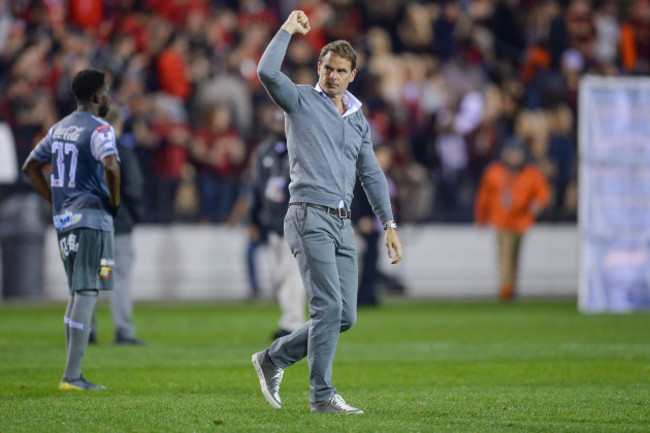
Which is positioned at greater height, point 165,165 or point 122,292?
point 165,165

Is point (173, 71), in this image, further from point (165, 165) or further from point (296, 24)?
point (296, 24)

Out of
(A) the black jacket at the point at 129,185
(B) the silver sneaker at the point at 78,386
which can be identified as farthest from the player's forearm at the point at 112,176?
(A) the black jacket at the point at 129,185

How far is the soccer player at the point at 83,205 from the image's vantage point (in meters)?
9.28

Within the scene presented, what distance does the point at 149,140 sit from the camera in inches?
840

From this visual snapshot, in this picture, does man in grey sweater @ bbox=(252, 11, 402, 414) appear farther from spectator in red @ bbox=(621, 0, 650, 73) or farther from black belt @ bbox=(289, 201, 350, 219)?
spectator in red @ bbox=(621, 0, 650, 73)

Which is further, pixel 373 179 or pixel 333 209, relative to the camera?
pixel 373 179

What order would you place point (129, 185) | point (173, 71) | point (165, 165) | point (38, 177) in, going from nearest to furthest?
point (38, 177), point (129, 185), point (165, 165), point (173, 71)

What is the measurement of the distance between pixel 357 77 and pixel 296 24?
15191mm

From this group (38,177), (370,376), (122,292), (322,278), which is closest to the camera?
(322,278)

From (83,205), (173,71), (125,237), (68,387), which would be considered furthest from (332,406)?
(173,71)

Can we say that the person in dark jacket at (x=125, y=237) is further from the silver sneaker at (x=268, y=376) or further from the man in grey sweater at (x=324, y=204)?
the man in grey sweater at (x=324, y=204)

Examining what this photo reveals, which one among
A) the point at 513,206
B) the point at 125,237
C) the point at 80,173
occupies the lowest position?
the point at 125,237

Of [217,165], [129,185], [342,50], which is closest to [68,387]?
[342,50]

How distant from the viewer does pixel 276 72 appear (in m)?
7.33
